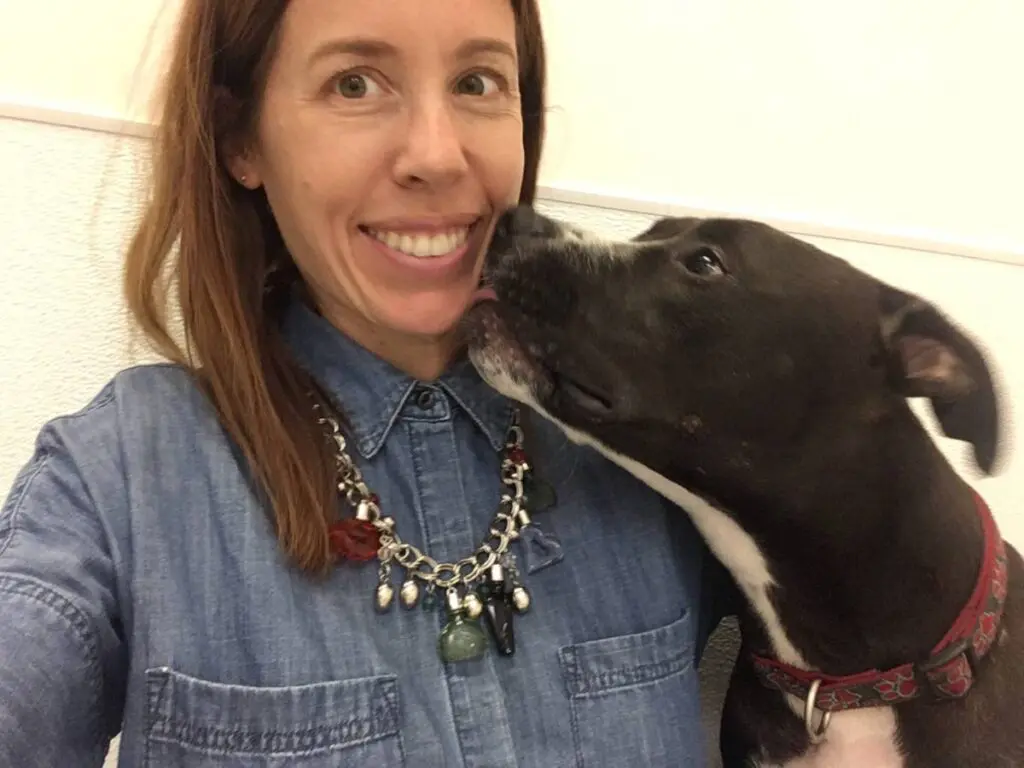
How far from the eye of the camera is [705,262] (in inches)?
40.2

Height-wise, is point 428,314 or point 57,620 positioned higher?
point 428,314

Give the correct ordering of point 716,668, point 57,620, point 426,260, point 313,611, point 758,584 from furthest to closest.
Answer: point 716,668, point 758,584, point 426,260, point 313,611, point 57,620

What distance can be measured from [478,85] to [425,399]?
1.14ft

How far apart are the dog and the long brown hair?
0.22m

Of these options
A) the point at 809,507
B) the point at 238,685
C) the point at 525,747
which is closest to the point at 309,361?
the point at 238,685

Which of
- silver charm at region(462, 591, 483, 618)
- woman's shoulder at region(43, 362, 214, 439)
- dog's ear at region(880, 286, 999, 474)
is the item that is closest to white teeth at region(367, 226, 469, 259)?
woman's shoulder at region(43, 362, 214, 439)

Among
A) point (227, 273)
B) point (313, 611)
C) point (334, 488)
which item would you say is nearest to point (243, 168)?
point (227, 273)

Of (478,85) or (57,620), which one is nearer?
(57,620)

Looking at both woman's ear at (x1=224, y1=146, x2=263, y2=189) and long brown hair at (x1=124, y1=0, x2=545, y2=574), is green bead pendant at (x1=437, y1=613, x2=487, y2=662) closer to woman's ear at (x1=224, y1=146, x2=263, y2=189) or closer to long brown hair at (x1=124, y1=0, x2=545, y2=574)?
long brown hair at (x1=124, y1=0, x2=545, y2=574)

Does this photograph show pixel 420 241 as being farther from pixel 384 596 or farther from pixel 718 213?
pixel 718 213

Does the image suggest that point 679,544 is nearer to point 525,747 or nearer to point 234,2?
point 525,747

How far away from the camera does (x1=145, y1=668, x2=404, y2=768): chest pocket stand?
81cm

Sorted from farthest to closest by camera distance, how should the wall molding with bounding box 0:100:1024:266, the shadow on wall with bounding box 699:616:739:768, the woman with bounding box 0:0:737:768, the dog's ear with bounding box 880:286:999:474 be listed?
1. the shadow on wall with bounding box 699:616:739:768
2. the wall molding with bounding box 0:100:1024:266
3. the dog's ear with bounding box 880:286:999:474
4. the woman with bounding box 0:0:737:768

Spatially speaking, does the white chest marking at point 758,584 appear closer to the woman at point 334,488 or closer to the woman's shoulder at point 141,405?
the woman at point 334,488
